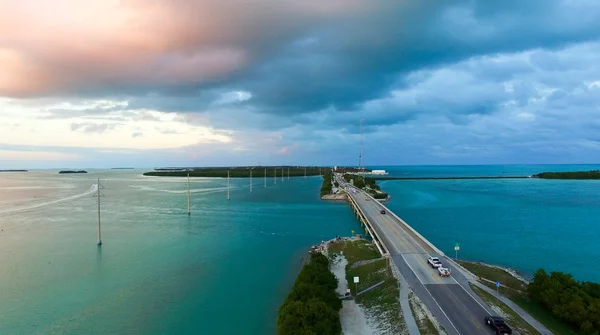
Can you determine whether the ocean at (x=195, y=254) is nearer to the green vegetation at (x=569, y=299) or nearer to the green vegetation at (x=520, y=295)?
the green vegetation at (x=520, y=295)

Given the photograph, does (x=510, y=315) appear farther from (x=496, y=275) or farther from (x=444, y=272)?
(x=496, y=275)

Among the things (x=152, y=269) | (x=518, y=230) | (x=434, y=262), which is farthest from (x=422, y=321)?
(x=518, y=230)

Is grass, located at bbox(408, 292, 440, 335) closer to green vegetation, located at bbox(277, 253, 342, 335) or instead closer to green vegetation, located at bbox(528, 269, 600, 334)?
green vegetation, located at bbox(277, 253, 342, 335)

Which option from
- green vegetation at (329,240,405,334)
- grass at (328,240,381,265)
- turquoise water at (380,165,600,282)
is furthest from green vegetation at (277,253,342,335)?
turquoise water at (380,165,600,282)

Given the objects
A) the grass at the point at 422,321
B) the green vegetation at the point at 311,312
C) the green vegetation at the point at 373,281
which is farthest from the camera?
the green vegetation at the point at 373,281

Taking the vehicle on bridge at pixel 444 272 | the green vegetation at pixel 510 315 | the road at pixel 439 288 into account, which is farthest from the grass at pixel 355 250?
the green vegetation at pixel 510 315
